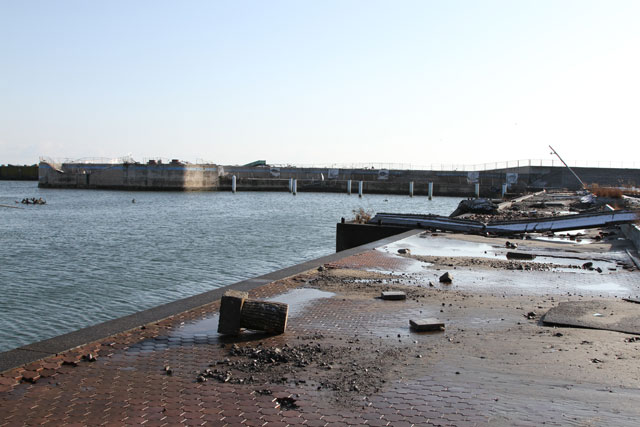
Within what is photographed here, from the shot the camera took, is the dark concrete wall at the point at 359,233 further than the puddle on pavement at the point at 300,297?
Yes

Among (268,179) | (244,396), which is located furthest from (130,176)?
(244,396)

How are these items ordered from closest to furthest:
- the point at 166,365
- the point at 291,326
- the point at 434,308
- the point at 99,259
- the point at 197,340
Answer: the point at 166,365, the point at 197,340, the point at 291,326, the point at 434,308, the point at 99,259

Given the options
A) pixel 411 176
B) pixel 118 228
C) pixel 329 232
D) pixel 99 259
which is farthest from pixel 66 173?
pixel 99 259

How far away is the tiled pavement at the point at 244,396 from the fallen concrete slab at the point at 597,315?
246 cm

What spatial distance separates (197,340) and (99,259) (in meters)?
17.6

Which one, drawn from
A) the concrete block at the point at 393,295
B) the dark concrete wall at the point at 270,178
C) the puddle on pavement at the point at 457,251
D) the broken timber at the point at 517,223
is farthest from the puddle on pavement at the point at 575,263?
the dark concrete wall at the point at 270,178

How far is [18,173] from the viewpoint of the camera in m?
157

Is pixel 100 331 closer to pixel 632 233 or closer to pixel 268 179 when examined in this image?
pixel 632 233

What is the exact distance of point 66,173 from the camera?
10969cm

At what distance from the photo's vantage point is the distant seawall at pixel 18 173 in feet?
513

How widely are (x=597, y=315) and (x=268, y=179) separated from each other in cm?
10863

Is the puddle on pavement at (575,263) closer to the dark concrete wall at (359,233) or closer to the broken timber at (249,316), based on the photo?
the dark concrete wall at (359,233)

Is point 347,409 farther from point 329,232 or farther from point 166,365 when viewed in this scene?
point 329,232

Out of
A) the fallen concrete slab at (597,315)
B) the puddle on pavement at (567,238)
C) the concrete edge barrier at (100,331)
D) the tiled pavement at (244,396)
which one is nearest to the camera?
the tiled pavement at (244,396)
